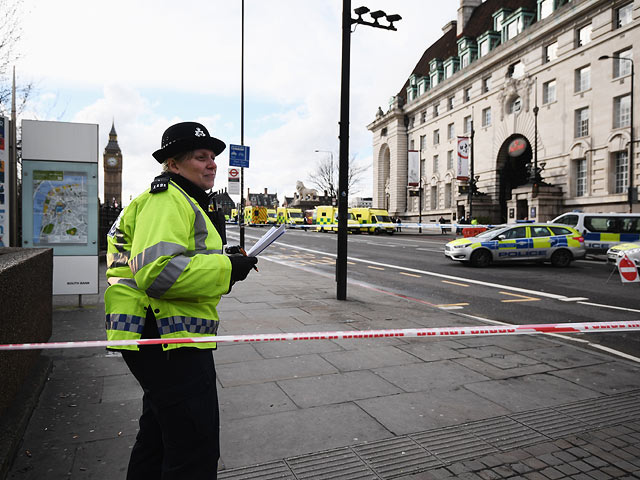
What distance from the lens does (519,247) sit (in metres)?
16.3

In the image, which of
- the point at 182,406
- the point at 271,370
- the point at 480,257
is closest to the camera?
the point at 182,406

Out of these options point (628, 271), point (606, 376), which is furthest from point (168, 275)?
point (628, 271)

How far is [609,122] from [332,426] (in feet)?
125

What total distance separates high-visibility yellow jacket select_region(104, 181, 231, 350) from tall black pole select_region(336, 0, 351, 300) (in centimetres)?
668

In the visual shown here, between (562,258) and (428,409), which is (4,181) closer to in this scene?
(428,409)

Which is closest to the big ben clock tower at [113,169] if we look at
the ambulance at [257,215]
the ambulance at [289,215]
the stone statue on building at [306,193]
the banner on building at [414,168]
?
the stone statue on building at [306,193]

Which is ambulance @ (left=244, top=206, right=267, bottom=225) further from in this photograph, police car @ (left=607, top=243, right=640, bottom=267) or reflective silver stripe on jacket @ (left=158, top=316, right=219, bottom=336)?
reflective silver stripe on jacket @ (left=158, top=316, right=219, bottom=336)

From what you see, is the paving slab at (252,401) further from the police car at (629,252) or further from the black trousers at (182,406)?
the police car at (629,252)

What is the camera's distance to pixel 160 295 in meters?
1.90

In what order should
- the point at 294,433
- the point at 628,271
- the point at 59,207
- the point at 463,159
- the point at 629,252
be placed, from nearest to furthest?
the point at 294,433 → the point at 59,207 → the point at 628,271 → the point at 629,252 → the point at 463,159

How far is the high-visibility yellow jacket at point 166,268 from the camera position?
73.7 inches

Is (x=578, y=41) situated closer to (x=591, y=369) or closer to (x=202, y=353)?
(x=591, y=369)

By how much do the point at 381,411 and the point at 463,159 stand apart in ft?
153

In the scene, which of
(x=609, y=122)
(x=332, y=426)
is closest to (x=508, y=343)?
(x=332, y=426)
